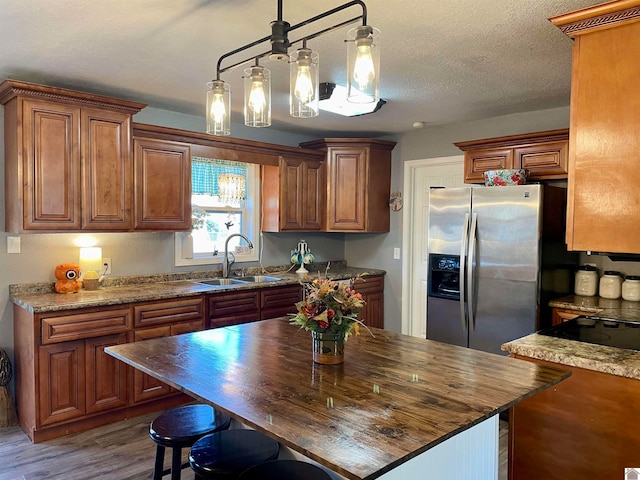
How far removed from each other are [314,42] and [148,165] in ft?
5.68

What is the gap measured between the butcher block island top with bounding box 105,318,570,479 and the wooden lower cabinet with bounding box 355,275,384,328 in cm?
255

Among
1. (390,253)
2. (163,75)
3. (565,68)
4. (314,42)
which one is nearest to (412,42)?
(314,42)

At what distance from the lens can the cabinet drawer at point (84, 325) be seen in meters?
2.86

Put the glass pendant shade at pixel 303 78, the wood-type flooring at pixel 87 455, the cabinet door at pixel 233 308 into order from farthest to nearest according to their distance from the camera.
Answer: the cabinet door at pixel 233 308 < the wood-type flooring at pixel 87 455 < the glass pendant shade at pixel 303 78

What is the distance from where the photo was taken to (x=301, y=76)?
1.59 meters

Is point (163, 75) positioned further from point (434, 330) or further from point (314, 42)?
point (434, 330)

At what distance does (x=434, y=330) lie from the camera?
376 cm

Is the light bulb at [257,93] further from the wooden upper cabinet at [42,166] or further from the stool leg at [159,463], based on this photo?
the wooden upper cabinet at [42,166]

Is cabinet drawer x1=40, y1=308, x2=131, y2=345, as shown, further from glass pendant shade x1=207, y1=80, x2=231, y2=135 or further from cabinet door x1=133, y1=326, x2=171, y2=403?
glass pendant shade x1=207, y1=80, x2=231, y2=135

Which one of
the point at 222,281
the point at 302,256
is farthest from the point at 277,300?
the point at 302,256

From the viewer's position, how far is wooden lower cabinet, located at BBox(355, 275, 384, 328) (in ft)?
15.8

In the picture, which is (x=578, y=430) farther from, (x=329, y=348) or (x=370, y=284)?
(x=370, y=284)

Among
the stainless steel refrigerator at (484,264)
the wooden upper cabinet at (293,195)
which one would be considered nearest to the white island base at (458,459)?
the stainless steel refrigerator at (484,264)

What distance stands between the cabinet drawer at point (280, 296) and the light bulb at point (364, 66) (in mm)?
2613
